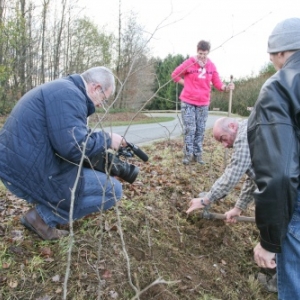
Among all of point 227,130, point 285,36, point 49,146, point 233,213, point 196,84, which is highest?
point 285,36

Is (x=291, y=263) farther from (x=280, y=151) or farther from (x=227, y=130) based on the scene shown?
(x=227, y=130)

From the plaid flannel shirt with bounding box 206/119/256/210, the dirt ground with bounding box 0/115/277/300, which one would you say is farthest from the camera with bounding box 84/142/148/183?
the plaid flannel shirt with bounding box 206/119/256/210

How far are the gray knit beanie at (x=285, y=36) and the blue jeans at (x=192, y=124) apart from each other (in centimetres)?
320

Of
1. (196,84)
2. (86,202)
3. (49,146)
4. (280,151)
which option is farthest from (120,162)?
(196,84)

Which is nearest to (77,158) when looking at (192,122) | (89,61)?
(192,122)

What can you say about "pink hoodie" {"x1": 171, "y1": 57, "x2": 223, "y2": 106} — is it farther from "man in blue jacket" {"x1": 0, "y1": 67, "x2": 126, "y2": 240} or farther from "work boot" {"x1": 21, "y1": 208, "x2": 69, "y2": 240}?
"work boot" {"x1": 21, "y1": 208, "x2": 69, "y2": 240}

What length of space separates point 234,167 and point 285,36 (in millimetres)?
1118

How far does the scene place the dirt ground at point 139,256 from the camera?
2.17m

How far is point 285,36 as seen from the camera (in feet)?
4.93

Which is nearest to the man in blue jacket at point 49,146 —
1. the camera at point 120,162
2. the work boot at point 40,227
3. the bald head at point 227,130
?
the work boot at point 40,227

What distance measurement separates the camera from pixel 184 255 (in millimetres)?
2783

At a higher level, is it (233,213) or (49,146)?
(49,146)

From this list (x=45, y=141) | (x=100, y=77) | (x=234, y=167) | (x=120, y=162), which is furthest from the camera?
(x=120, y=162)

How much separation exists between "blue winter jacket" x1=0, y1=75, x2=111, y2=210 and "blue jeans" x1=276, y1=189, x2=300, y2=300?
4.46 feet
